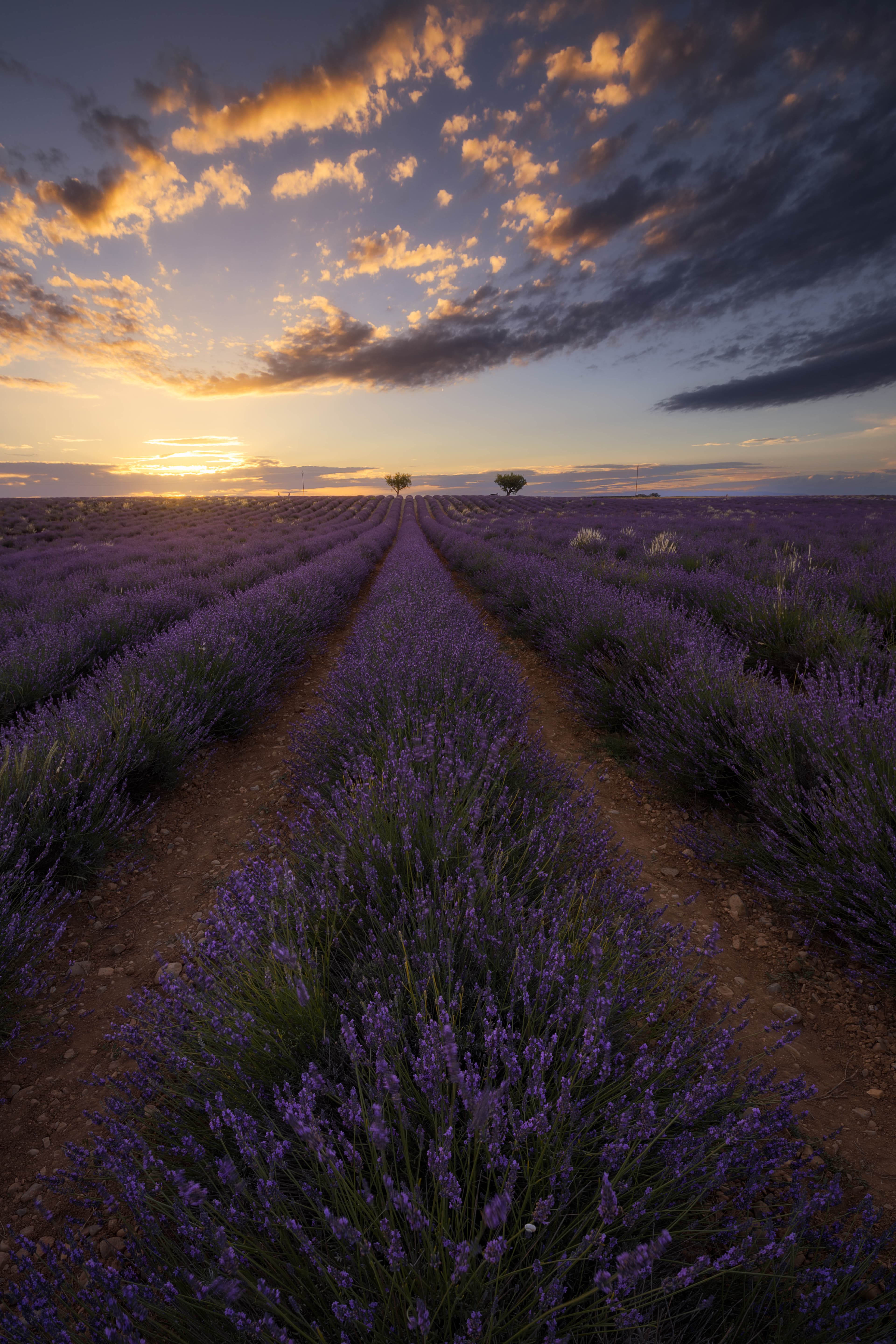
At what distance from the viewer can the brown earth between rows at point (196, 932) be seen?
5.55 feet

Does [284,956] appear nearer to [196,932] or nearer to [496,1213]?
[496,1213]

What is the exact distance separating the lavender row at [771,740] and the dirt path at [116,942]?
2.74 meters

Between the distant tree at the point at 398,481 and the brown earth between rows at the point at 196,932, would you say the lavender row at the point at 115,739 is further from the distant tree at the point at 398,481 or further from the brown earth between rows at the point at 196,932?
the distant tree at the point at 398,481

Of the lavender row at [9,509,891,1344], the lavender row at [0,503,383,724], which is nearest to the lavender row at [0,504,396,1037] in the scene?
the lavender row at [0,503,383,724]

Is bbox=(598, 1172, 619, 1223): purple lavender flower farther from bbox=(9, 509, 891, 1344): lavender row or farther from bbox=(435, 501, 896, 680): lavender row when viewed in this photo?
bbox=(435, 501, 896, 680): lavender row

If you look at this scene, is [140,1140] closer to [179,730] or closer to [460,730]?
[460,730]

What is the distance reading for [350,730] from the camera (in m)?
3.29

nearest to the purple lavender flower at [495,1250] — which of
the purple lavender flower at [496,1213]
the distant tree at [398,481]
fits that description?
the purple lavender flower at [496,1213]

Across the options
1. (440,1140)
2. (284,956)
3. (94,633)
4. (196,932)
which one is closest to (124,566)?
(94,633)

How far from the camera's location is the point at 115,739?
3484mm

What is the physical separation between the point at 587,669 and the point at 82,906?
4325 mm

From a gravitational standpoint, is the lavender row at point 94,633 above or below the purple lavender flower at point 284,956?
Result: below

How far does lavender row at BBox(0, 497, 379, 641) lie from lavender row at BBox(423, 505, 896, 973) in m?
6.03

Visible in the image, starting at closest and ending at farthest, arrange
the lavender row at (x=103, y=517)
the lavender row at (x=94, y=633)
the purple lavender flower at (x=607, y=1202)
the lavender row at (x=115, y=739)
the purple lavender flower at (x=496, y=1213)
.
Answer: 1. the purple lavender flower at (x=496, y=1213)
2. the purple lavender flower at (x=607, y=1202)
3. the lavender row at (x=115, y=739)
4. the lavender row at (x=94, y=633)
5. the lavender row at (x=103, y=517)
